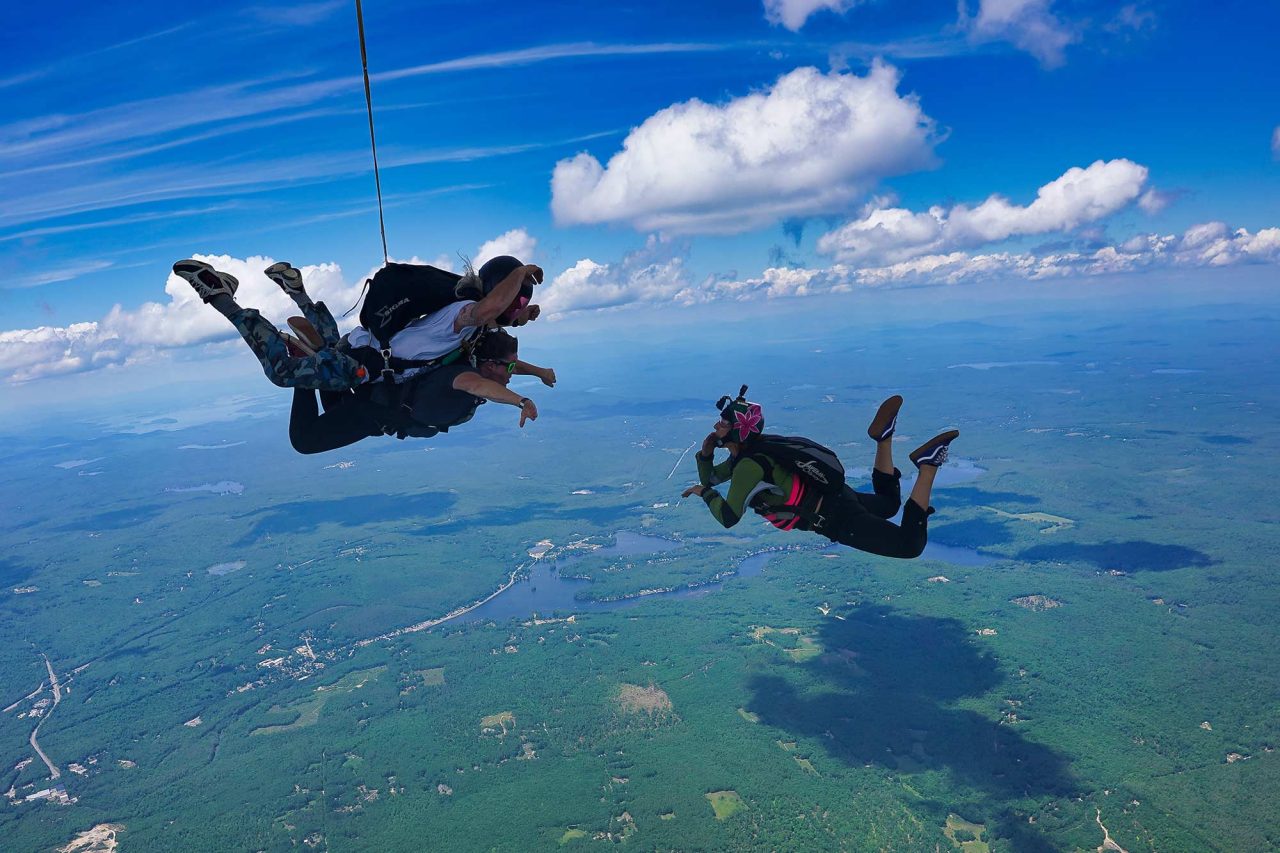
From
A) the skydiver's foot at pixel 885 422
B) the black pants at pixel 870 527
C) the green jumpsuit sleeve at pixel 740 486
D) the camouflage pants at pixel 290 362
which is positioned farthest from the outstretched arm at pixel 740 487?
the camouflage pants at pixel 290 362

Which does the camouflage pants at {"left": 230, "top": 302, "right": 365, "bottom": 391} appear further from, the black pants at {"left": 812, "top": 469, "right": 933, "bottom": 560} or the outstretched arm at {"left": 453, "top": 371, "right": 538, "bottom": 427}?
the black pants at {"left": 812, "top": 469, "right": 933, "bottom": 560}

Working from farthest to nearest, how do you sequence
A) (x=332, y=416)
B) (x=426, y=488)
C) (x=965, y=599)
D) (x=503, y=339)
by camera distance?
1. (x=426, y=488)
2. (x=965, y=599)
3. (x=332, y=416)
4. (x=503, y=339)

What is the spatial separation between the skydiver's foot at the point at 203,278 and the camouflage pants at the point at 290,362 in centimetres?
26

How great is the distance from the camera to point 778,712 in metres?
75.3

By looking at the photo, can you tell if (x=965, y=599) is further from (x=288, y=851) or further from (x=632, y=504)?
(x=288, y=851)

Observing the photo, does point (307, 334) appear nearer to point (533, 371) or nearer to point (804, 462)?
point (533, 371)

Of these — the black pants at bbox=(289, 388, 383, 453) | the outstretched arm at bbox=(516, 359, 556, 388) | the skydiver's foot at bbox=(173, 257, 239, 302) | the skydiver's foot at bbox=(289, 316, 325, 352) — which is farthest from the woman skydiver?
the skydiver's foot at bbox=(173, 257, 239, 302)

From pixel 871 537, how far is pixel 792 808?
214 feet

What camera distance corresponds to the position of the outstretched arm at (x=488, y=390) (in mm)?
5637

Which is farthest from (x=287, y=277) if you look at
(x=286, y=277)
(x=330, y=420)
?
(x=330, y=420)

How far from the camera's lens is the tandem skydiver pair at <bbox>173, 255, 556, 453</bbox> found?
18.6 ft

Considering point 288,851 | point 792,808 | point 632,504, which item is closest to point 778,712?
point 792,808

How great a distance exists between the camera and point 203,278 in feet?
18.3

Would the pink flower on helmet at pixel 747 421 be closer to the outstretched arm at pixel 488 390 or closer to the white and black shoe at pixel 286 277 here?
the outstretched arm at pixel 488 390
